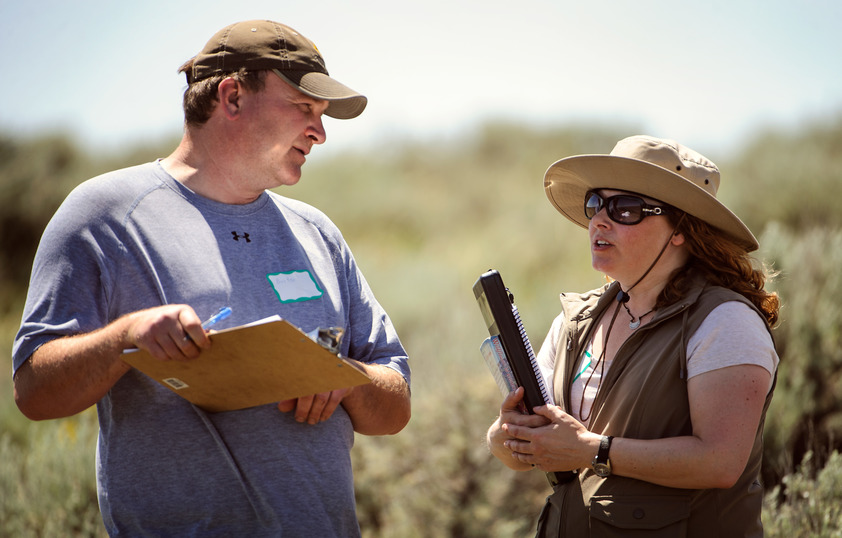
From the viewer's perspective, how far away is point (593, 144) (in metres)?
26.5

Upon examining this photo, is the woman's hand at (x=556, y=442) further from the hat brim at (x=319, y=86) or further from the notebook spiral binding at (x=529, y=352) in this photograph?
the hat brim at (x=319, y=86)

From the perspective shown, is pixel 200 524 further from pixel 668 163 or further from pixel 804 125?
pixel 804 125

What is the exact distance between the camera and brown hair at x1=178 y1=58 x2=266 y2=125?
2389mm

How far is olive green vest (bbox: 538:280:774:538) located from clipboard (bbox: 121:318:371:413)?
907mm

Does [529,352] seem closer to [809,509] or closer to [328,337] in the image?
[328,337]

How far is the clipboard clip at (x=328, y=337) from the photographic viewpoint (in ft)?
6.00

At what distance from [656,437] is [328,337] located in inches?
43.9

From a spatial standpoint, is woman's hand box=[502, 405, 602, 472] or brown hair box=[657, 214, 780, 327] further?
brown hair box=[657, 214, 780, 327]

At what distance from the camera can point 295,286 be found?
2.36m

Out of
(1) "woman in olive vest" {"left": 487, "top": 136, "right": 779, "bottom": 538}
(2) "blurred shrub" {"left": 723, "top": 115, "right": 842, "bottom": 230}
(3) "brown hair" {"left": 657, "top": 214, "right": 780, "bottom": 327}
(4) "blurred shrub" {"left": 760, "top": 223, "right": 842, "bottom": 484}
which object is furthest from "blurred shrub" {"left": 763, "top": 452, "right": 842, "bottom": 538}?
(2) "blurred shrub" {"left": 723, "top": 115, "right": 842, "bottom": 230}

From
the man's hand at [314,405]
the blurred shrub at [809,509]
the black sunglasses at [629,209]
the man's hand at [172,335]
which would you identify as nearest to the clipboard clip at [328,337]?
the man's hand at [172,335]

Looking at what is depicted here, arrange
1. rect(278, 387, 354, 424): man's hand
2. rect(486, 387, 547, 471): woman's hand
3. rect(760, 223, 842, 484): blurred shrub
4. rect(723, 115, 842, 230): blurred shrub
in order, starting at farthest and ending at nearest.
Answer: rect(723, 115, 842, 230): blurred shrub
rect(760, 223, 842, 484): blurred shrub
rect(486, 387, 547, 471): woman's hand
rect(278, 387, 354, 424): man's hand

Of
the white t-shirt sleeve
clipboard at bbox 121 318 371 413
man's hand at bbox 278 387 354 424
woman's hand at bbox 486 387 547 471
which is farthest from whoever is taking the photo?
woman's hand at bbox 486 387 547 471

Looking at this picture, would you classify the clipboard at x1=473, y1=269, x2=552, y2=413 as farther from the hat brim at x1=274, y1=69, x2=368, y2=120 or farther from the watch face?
the hat brim at x1=274, y1=69, x2=368, y2=120
